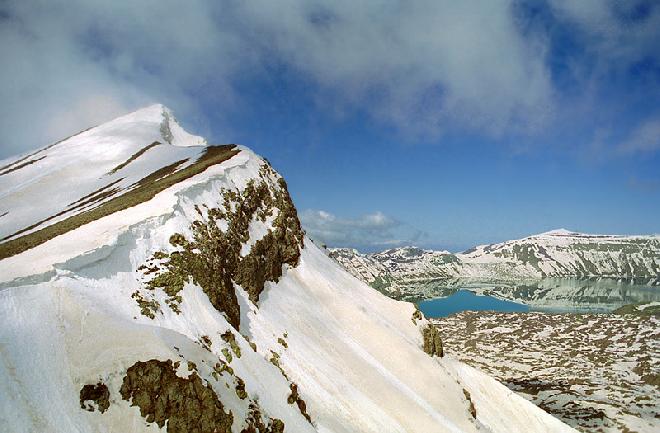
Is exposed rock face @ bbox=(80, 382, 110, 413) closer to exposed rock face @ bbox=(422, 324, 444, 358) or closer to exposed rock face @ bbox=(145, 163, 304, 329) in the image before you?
exposed rock face @ bbox=(145, 163, 304, 329)

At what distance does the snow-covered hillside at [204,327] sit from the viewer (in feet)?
→ 44.2

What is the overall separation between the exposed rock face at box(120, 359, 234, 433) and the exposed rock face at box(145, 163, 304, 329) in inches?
252

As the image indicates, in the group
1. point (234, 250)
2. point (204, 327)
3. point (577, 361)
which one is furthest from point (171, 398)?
point (577, 361)

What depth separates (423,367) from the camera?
124 ft

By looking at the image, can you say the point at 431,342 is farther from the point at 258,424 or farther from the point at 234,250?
the point at 258,424

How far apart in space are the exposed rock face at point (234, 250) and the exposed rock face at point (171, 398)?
6.40 metres

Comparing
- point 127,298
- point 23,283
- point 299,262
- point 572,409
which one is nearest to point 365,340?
point 299,262

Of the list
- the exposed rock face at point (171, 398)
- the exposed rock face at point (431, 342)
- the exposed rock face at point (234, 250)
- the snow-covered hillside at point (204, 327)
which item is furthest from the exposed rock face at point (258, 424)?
the exposed rock face at point (431, 342)

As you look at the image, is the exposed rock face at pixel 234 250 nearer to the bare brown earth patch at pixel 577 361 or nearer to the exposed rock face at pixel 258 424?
the exposed rock face at pixel 258 424

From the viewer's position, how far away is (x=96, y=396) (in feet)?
43.1

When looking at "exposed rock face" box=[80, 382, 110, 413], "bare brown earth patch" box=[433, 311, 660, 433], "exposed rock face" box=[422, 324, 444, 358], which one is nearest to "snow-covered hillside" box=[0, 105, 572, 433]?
"exposed rock face" box=[80, 382, 110, 413]

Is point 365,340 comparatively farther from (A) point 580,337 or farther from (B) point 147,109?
(A) point 580,337

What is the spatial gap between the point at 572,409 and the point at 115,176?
85257 millimetres

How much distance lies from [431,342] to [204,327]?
29.5 meters
